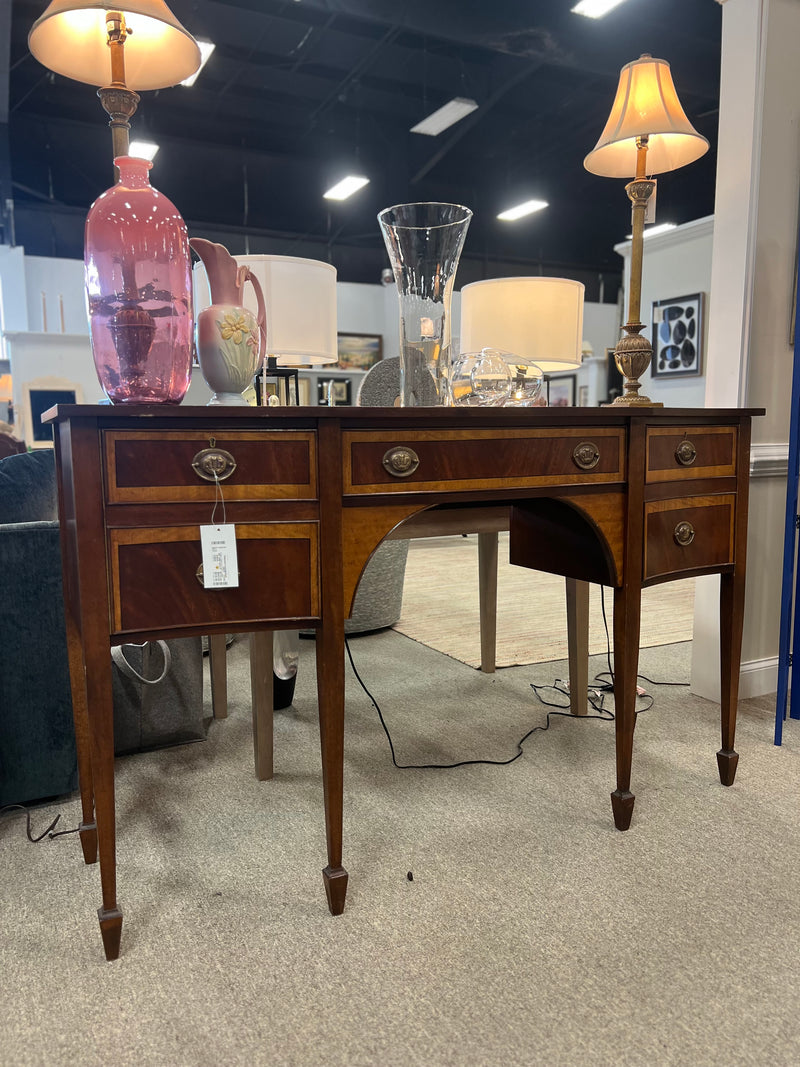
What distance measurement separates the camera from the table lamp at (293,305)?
5.59ft

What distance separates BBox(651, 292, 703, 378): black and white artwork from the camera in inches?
231

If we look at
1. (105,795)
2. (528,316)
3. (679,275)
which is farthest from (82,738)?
(679,275)

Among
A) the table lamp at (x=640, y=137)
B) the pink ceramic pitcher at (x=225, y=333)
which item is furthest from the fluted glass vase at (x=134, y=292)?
the table lamp at (x=640, y=137)

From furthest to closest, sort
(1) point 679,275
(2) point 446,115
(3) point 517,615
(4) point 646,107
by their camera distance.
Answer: (2) point 446,115, (1) point 679,275, (3) point 517,615, (4) point 646,107

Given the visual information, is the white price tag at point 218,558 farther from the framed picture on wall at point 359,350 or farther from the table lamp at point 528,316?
the framed picture on wall at point 359,350

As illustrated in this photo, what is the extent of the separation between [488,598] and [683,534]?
995mm

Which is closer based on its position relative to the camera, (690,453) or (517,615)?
(690,453)

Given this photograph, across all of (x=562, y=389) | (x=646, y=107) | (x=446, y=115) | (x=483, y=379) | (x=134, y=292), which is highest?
(x=446, y=115)

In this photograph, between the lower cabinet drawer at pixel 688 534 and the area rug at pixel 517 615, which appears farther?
the area rug at pixel 517 615

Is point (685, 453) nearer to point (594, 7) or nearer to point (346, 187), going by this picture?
point (594, 7)

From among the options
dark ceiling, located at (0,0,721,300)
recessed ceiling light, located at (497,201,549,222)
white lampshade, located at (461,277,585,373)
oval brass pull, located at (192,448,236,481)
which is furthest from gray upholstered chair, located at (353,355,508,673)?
recessed ceiling light, located at (497,201,549,222)

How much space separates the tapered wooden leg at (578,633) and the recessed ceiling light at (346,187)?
701 centimetres

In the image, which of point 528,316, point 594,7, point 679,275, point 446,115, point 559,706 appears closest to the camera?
point 528,316

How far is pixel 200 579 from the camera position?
1.13 m
